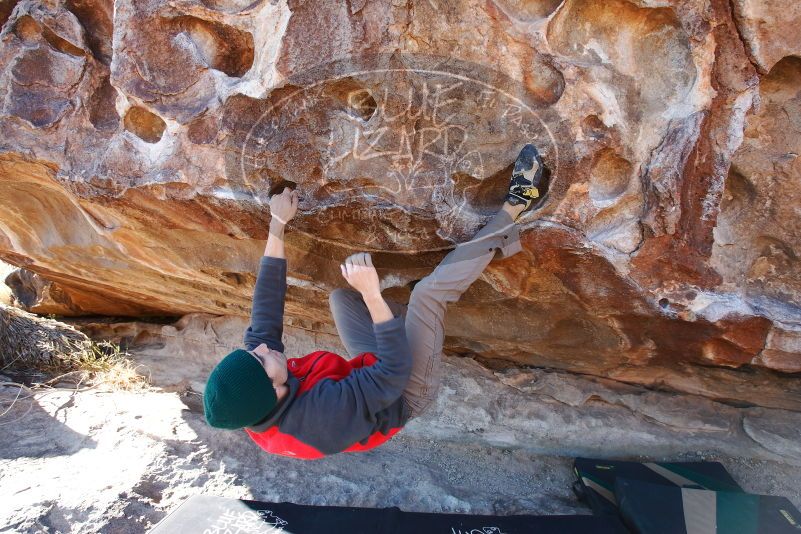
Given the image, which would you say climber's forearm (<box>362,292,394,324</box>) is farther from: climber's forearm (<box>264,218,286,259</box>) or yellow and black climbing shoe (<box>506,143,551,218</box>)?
yellow and black climbing shoe (<box>506,143,551,218</box>)

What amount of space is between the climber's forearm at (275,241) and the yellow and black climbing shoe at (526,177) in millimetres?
825

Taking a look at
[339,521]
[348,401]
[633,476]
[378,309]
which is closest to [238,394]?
[348,401]

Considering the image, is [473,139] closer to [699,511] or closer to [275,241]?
[275,241]

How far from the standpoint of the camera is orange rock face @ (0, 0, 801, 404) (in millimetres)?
1715

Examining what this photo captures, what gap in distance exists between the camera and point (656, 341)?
2227mm

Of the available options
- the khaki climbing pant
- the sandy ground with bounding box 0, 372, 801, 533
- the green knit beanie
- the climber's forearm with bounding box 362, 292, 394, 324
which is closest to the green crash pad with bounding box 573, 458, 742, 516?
the sandy ground with bounding box 0, 372, 801, 533

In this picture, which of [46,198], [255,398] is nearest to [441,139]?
[255,398]

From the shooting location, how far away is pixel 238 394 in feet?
4.80

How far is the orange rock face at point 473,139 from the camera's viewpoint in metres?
1.71

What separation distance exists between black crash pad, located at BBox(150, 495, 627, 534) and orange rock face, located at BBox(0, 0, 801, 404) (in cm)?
79

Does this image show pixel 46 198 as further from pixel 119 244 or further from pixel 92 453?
pixel 92 453

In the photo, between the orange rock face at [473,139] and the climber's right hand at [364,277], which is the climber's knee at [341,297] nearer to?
the orange rock face at [473,139]

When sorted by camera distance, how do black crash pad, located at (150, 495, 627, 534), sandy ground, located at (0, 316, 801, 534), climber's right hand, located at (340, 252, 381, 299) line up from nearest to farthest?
climber's right hand, located at (340, 252, 381, 299) → black crash pad, located at (150, 495, 627, 534) → sandy ground, located at (0, 316, 801, 534)

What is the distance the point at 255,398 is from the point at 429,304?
71cm
